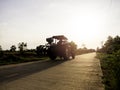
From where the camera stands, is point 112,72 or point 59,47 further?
point 59,47

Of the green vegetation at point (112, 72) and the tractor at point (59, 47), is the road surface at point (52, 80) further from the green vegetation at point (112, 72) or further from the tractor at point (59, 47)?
the tractor at point (59, 47)

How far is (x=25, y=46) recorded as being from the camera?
11331 cm

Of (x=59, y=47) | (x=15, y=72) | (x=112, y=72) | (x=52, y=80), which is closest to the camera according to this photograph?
(x=52, y=80)

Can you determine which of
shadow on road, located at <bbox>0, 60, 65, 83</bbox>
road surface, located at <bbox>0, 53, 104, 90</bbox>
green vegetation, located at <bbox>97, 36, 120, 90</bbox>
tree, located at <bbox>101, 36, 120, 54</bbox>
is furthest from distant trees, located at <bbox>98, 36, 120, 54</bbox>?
road surface, located at <bbox>0, 53, 104, 90</bbox>

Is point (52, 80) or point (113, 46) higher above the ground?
point (113, 46)

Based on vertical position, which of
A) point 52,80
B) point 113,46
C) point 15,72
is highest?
point 113,46

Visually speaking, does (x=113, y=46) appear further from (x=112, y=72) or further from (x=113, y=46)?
(x=112, y=72)

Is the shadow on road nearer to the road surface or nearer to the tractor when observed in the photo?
the road surface

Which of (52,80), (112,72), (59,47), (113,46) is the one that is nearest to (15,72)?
(52,80)

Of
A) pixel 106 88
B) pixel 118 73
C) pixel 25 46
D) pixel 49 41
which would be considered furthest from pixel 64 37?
pixel 25 46

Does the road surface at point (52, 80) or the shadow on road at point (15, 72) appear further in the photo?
the shadow on road at point (15, 72)

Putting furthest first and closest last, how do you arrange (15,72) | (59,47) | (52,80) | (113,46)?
(113,46)
(59,47)
(15,72)
(52,80)

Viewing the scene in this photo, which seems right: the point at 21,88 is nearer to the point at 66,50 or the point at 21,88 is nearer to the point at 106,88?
the point at 106,88

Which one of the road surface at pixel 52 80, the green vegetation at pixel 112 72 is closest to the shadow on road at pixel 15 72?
the road surface at pixel 52 80
